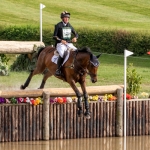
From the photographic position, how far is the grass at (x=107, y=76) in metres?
26.8

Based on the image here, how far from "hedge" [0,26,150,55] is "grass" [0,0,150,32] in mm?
2595

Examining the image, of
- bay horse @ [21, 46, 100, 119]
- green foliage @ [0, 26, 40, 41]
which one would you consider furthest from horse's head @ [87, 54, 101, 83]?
green foliage @ [0, 26, 40, 41]

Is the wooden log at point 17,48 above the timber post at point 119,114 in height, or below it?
above

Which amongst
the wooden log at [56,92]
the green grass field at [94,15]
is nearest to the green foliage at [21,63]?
the green grass field at [94,15]

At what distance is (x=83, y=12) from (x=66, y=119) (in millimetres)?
20552

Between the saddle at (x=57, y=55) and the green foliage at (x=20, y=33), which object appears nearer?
the saddle at (x=57, y=55)

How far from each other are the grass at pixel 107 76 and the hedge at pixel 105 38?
0.39 meters

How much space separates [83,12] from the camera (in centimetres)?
4178

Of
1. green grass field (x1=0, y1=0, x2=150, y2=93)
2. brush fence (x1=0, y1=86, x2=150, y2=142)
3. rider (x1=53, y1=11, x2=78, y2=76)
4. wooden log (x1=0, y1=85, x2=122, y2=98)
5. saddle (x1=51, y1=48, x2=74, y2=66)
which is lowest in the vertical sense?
brush fence (x1=0, y1=86, x2=150, y2=142)

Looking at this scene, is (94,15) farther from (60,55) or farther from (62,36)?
(60,55)

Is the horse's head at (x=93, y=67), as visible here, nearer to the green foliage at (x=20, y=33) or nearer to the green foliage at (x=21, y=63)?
the green foliage at (x=21, y=63)

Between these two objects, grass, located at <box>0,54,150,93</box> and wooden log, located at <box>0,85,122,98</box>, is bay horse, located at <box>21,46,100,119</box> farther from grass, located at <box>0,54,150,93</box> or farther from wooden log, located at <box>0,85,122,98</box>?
grass, located at <box>0,54,150,93</box>

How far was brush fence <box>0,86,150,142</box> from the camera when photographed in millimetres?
21297

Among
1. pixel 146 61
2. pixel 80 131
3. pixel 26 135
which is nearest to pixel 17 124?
pixel 26 135
